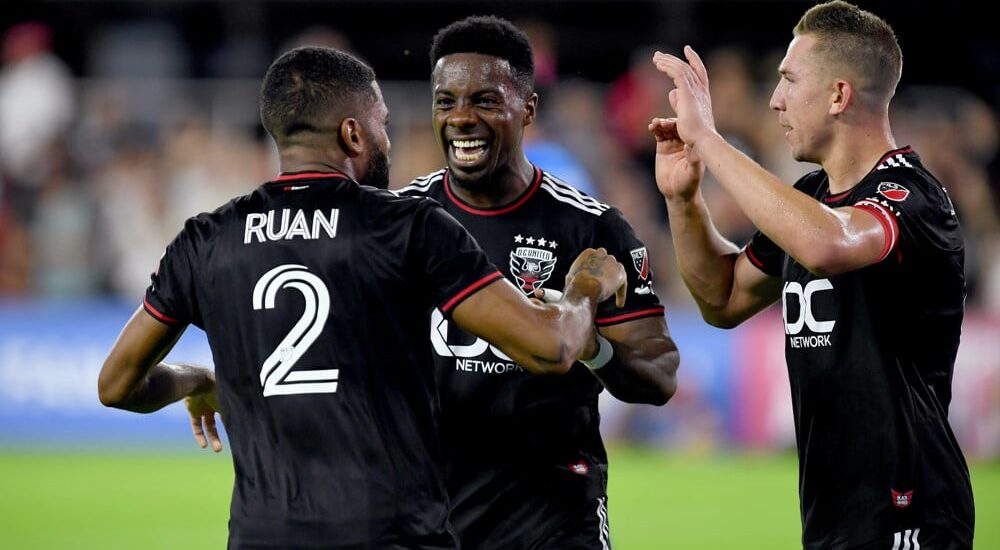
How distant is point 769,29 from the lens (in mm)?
18234

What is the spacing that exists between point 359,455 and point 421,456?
0.20 metres

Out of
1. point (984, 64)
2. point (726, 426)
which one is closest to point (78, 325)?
point (726, 426)

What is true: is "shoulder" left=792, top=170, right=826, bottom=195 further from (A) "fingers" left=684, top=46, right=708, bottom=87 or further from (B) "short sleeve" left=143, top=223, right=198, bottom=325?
(B) "short sleeve" left=143, top=223, right=198, bottom=325

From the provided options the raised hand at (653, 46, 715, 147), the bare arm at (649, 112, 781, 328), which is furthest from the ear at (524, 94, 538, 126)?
the raised hand at (653, 46, 715, 147)

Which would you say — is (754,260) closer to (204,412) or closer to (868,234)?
(868,234)

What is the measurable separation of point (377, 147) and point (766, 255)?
5.41 feet

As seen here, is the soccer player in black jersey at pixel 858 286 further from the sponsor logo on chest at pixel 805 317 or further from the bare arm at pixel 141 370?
the bare arm at pixel 141 370

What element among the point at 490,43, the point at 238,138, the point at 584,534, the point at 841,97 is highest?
the point at 238,138

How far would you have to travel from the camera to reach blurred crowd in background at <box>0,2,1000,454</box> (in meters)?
15.0

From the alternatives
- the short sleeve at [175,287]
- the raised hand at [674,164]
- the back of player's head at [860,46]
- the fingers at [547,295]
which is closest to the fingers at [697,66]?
the raised hand at [674,164]

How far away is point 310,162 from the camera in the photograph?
183 inches

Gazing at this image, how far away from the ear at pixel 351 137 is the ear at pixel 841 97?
1.74m

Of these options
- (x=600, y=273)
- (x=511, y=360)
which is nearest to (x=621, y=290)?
(x=600, y=273)

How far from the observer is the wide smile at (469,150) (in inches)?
221
